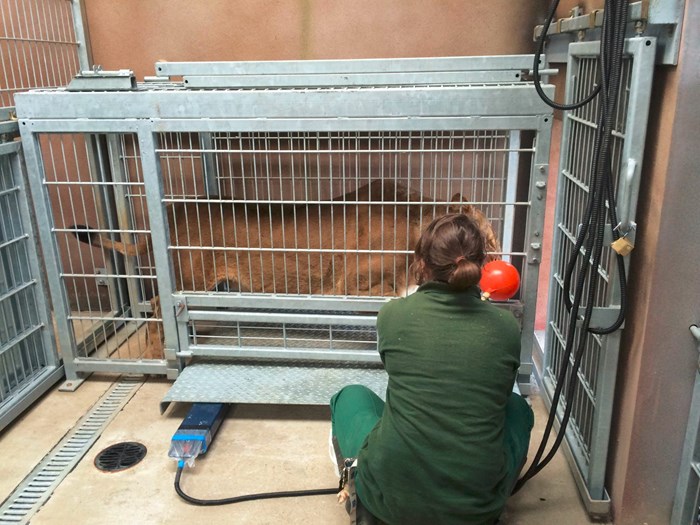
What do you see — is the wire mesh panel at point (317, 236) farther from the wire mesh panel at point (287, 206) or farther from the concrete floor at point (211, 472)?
the concrete floor at point (211, 472)

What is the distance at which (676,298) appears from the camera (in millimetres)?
1623

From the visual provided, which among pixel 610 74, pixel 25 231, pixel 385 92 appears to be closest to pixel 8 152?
pixel 25 231

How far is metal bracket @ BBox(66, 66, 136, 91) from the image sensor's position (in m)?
2.40

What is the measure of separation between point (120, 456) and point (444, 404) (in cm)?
147

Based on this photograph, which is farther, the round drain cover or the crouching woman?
the round drain cover

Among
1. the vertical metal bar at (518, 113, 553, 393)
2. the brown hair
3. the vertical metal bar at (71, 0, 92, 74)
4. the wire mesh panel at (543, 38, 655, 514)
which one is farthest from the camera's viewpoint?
the vertical metal bar at (71, 0, 92, 74)

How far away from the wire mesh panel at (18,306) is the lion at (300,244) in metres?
0.25

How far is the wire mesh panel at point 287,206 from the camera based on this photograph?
2.24m

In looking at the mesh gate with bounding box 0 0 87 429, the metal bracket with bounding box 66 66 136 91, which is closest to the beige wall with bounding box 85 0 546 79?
the mesh gate with bounding box 0 0 87 429

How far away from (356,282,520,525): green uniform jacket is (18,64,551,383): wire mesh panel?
2.68ft

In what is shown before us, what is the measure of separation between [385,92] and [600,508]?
166 cm

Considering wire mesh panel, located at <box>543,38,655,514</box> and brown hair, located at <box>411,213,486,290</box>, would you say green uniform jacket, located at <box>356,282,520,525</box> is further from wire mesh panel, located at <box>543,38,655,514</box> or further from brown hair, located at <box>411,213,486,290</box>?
wire mesh panel, located at <box>543,38,655,514</box>


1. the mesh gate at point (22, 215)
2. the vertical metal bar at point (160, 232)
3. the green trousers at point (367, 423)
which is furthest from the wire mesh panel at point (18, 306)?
the green trousers at point (367, 423)

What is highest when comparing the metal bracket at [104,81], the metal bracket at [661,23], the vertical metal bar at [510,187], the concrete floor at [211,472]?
the metal bracket at [661,23]
